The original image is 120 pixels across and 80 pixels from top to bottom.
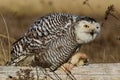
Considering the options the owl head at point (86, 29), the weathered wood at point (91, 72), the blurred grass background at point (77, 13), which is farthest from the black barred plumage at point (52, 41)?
the blurred grass background at point (77, 13)

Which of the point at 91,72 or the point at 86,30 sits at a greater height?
the point at 86,30

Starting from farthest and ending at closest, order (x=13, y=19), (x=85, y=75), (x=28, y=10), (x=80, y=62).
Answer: (x=28, y=10)
(x=13, y=19)
(x=80, y=62)
(x=85, y=75)

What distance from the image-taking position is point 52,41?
21.6 feet

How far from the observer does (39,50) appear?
6.68 m

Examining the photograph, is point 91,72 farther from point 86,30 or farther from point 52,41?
point 52,41

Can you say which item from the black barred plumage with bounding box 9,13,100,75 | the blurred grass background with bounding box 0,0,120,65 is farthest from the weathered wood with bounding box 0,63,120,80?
the blurred grass background with bounding box 0,0,120,65

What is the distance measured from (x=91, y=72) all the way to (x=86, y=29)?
0.37 meters

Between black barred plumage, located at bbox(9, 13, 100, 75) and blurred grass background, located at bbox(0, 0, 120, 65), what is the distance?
315 mm

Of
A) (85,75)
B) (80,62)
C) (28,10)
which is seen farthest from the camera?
(28,10)

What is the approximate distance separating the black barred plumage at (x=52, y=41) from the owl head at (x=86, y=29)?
2 cm

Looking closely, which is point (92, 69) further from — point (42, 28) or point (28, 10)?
point (28, 10)

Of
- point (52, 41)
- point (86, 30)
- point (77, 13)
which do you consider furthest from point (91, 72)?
point (77, 13)

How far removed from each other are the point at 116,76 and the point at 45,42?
73 cm

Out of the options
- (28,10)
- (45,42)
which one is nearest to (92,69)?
(45,42)
